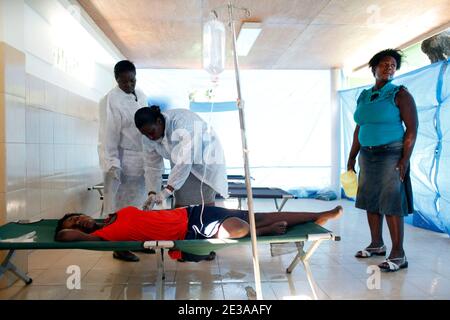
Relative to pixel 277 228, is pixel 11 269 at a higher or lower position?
lower

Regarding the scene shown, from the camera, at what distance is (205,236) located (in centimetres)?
206

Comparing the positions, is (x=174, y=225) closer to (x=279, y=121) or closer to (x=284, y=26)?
(x=284, y=26)

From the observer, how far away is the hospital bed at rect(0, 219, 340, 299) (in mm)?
1776

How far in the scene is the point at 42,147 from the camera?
2816 mm

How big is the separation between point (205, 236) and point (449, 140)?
2380mm

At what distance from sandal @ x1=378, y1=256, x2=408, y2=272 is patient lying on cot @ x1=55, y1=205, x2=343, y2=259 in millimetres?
525

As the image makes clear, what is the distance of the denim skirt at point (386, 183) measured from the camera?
2412 millimetres

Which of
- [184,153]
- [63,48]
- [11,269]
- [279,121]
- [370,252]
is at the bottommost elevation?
[370,252]

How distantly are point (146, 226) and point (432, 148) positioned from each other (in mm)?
2705

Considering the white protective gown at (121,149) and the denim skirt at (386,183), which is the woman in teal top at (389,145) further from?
the white protective gown at (121,149)

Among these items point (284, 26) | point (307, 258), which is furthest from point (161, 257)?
point (284, 26)
